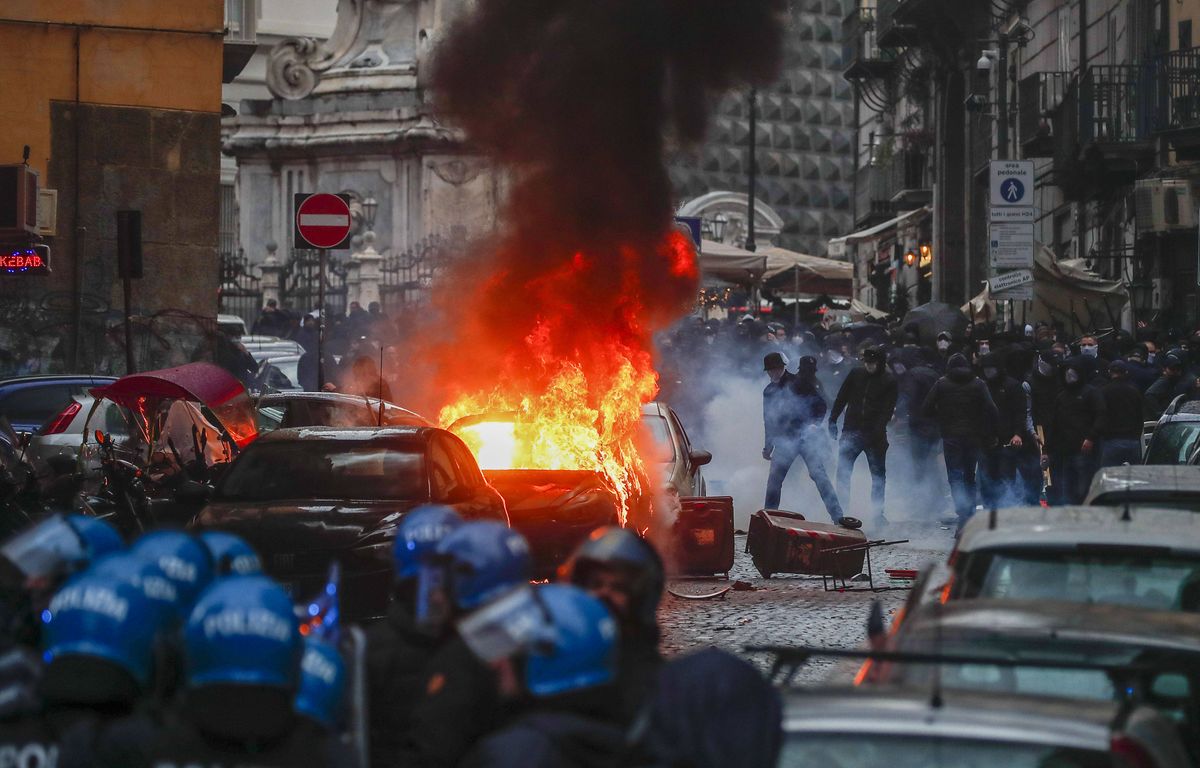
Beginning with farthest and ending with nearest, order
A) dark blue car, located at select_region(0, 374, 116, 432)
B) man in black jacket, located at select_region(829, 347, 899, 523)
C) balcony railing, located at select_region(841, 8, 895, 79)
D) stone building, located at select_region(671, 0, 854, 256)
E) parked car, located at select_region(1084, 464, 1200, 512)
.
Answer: stone building, located at select_region(671, 0, 854, 256) < balcony railing, located at select_region(841, 8, 895, 79) < man in black jacket, located at select_region(829, 347, 899, 523) < dark blue car, located at select_region(0, 374, 116, 432) < parked car, located at select_region(1084, 464, 1200, 512)

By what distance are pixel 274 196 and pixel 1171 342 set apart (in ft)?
73.1

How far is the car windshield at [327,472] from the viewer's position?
1084cm

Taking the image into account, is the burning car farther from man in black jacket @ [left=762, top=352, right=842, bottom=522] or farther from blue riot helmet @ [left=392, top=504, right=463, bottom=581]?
blue riot helmet @ [left=392, top=504, right=463, bottom=581]

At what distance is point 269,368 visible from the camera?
25.4 meters

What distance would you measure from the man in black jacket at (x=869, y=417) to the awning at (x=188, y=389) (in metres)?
6.79

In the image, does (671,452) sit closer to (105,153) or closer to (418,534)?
(105,153)

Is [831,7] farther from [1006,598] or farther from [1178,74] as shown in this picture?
[1006,598]

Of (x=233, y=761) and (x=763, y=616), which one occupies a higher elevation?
(x=233, y=761)

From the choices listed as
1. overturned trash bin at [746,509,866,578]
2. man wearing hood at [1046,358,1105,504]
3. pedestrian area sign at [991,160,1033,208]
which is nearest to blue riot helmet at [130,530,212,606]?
overturned trash bin at [746,509,866,578]

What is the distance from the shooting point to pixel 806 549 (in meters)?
13.7

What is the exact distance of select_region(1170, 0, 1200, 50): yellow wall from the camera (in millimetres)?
25250

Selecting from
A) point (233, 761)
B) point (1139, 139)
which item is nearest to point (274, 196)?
point (1139, 139)

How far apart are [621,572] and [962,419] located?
555 inches

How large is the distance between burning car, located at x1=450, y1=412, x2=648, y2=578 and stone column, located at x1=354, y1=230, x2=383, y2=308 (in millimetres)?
21742
